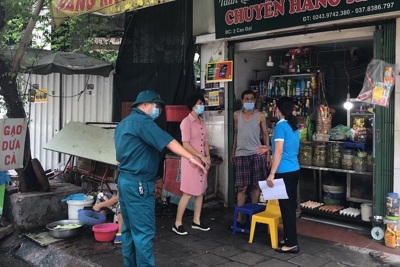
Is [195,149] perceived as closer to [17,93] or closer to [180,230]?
[180,230]

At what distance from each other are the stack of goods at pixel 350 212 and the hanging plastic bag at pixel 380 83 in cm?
172

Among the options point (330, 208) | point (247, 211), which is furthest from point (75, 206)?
point (330, 208)

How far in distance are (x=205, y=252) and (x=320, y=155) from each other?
7.70 feet

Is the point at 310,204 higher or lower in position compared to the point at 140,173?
lower

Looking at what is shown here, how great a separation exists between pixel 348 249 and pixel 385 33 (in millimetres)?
2675

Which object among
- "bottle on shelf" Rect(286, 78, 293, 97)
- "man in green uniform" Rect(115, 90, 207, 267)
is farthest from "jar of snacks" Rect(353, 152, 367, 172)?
"man in green uniform" Rect(115, 90, 207, 267)

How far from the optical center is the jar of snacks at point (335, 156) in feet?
20.0

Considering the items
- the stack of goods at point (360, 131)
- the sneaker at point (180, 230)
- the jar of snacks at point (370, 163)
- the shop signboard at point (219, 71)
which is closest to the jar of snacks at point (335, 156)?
the stack of goods at point (360, 131)

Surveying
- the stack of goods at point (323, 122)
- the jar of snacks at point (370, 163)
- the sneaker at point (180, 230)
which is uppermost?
the stack of goods at point (323, 122)

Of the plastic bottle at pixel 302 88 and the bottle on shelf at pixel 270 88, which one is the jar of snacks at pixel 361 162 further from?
the bottle on shelf at pixel 270 88

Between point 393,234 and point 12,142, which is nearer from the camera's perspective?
point 393,234

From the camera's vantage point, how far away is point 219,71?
705 centimetres

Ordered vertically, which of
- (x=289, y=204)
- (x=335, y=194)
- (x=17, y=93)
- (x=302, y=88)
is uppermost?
(x=302, y=88)

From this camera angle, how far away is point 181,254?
5023 millimetres
